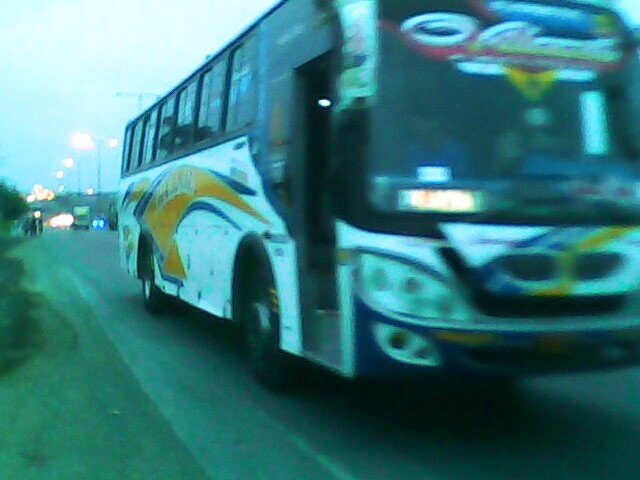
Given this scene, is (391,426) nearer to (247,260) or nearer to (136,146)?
(247,260)

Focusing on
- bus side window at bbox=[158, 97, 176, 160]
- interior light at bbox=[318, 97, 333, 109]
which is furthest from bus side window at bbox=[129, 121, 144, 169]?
interior light at bbox=[318, 97, 333, 109]

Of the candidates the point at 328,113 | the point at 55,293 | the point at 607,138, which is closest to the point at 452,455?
the point at 607,138

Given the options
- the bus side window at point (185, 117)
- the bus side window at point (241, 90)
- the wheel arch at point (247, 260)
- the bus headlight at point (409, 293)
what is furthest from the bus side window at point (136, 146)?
the bus headlight at point (409, 293)

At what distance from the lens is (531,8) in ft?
23.1

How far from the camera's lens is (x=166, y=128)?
14.4 meters

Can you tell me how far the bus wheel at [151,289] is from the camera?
15.3 meters

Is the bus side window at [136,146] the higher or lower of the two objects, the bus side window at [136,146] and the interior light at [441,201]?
the higher

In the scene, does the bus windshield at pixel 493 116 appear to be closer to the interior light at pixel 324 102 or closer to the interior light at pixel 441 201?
the interior light at pixel 441 201

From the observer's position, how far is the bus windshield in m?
6.54

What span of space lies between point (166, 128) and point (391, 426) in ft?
25.3

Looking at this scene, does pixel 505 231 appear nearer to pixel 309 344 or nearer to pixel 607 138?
pixel 607 138

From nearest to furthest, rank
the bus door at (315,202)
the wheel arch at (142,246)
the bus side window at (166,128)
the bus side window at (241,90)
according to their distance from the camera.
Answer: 1. the bus door at (315,202)
2. the bus side window at (241,90)
3. the bus side window at (166,128)
4. the wheel arch at (142,246)

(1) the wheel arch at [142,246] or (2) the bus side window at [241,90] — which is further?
(1) the wheel arch at [142,246]

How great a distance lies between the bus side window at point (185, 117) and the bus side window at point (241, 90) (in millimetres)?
2141
